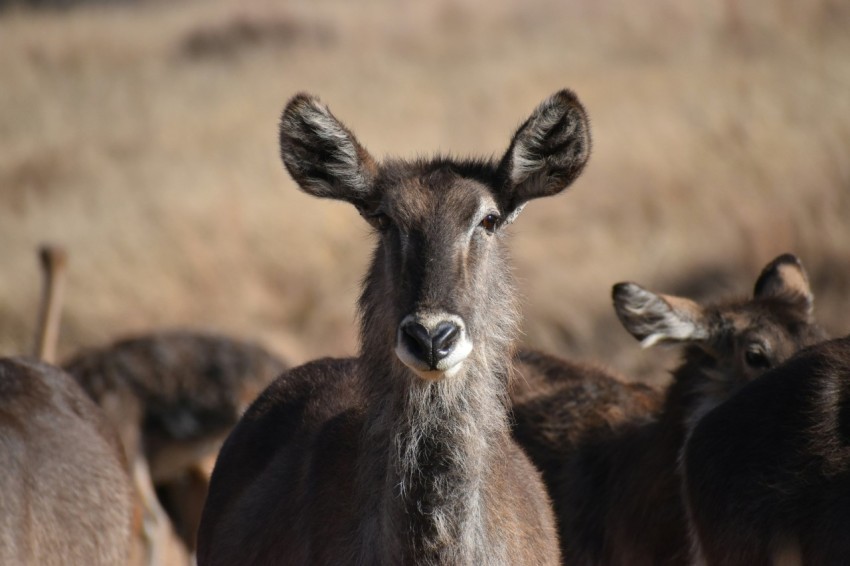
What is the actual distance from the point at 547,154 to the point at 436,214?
0.73m

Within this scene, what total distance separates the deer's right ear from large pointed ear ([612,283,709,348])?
8.26 feet

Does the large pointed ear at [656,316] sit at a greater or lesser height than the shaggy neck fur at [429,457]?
greater

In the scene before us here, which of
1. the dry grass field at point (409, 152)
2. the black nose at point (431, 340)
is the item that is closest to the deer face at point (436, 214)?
the black nose at point (431, 340)

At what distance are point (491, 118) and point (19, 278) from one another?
26.7 ft

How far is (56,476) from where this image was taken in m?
7.00

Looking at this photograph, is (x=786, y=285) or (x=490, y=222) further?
(x=786, y=285)

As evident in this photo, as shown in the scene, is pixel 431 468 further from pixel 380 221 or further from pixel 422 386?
pixel 380 221

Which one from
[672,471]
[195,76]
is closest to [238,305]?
[195,76]

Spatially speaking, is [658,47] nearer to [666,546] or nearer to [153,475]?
[153,475]

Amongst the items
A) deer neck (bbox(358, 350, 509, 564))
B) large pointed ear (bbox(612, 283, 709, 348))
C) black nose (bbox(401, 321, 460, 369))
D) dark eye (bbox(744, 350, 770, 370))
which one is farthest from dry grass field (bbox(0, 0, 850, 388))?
black nose (bbox(401, 321, 460, 369))

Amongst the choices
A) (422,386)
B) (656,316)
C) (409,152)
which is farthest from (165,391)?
(409,152)

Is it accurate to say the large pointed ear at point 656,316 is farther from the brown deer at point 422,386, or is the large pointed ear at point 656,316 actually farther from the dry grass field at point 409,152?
the dry grass field at point 409,152

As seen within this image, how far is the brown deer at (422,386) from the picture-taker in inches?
218

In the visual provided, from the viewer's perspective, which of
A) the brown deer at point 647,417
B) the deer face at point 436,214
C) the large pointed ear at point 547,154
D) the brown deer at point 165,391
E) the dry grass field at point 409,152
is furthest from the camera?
the dry grass field at point 409,152
